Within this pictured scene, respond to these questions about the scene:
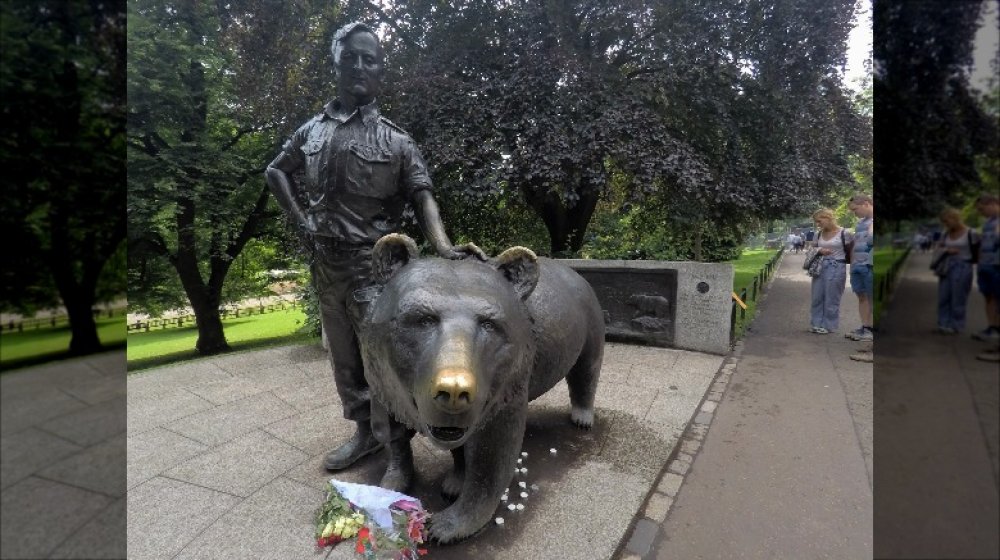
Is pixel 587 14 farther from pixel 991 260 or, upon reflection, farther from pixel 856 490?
pixel 991 260

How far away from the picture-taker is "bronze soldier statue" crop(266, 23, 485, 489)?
266cm

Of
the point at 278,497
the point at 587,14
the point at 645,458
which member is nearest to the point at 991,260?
the point at 645,458

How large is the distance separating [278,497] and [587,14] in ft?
25.4

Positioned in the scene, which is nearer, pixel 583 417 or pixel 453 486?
pixel 453 486

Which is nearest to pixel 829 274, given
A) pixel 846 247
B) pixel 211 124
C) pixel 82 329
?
pixel 846 247

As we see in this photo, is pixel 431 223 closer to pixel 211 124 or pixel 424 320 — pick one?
pixel 424 320

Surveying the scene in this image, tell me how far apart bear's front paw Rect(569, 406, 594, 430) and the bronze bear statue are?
1.15 metres

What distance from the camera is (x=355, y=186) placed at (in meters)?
2.66

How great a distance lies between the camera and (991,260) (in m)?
0.85

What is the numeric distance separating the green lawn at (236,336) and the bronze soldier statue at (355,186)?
16.2 ft

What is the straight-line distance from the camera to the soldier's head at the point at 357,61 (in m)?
2.65

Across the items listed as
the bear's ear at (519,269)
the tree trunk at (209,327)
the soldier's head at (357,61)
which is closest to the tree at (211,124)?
the tree trunk at (209,327)

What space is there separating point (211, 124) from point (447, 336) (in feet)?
25.9

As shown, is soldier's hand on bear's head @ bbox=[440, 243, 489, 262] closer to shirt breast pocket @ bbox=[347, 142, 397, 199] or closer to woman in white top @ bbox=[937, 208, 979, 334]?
shirt breast pocket @ bbox=[347, 142, 397, 199]
